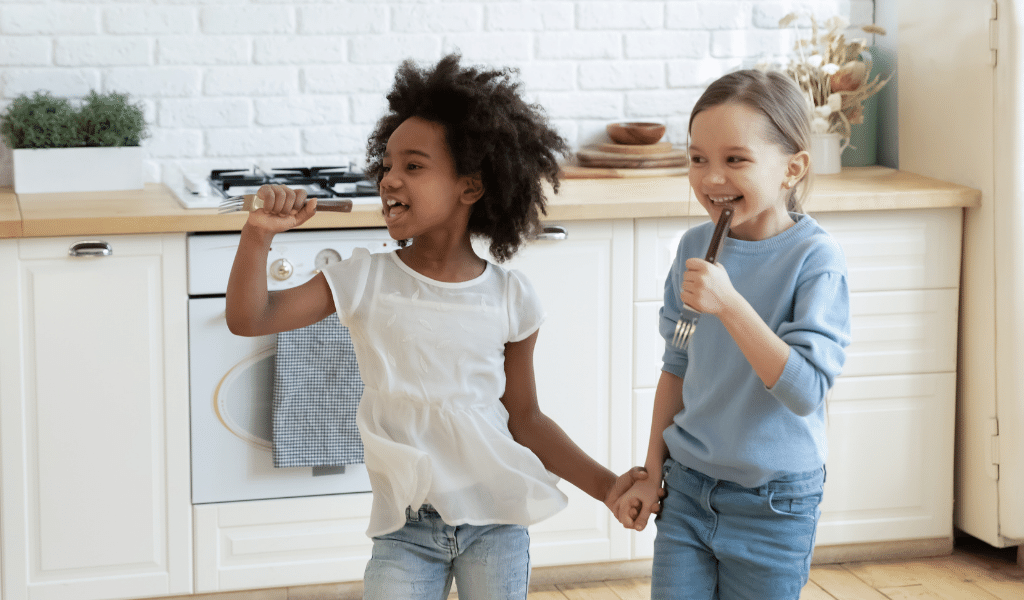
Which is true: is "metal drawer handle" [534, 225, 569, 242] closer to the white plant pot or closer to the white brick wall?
the white brick wall

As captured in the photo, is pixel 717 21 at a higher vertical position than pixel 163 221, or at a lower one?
higher

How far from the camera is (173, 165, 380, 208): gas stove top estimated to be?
7.84 ft

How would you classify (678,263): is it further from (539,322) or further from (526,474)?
(526,474)

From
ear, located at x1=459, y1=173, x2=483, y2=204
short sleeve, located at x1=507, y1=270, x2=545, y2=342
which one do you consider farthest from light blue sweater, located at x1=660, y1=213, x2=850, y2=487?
ear, located at x1=459, y1=173, x2=483, y2=204

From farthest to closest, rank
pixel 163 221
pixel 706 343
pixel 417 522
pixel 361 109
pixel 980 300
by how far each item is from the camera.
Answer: pixel 361 109, pixel 980 300, pixel 163 221, pixel 706 343, pixel 417 522

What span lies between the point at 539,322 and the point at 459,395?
0.14m

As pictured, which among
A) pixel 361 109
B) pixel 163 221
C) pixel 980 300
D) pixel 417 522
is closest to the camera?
pixel 417 522

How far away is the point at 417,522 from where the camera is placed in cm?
131

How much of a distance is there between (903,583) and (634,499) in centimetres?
150

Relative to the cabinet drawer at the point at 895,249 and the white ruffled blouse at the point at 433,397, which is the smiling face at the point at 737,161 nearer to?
the white ruffled blouse at the point at 433,397

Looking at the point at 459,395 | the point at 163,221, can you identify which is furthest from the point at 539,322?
the point at 163,221

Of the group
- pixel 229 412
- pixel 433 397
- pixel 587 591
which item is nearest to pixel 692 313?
pixel 433 397

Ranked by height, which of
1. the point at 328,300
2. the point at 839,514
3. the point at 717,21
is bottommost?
the point at 839,514

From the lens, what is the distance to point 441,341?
1318 millimetres
